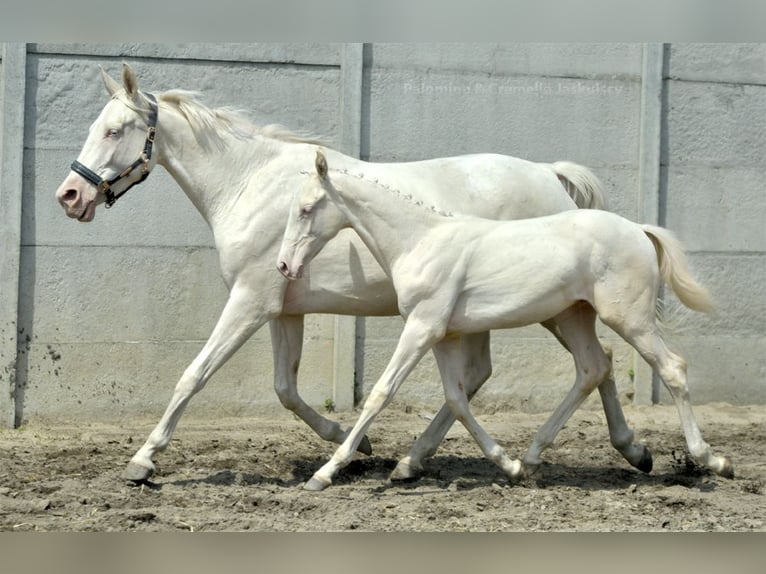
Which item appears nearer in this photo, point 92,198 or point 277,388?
point 92,198

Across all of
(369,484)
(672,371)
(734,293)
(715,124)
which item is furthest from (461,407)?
(715,124)

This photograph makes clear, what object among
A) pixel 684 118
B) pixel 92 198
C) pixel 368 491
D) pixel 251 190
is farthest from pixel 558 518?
pixel 684 118

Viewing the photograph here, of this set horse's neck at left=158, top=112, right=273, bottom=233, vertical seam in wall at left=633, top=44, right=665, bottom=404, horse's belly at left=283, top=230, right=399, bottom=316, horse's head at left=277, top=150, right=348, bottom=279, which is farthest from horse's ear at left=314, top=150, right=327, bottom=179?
vertical seam in wall at left=633, top=44, right=665, bottom=404

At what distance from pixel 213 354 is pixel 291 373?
641 millimetres

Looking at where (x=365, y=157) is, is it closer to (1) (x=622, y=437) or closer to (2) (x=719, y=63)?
(2) (x=719, y=63)

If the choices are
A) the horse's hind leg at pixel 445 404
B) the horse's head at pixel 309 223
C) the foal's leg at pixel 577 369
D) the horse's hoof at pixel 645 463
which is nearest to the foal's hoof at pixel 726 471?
the horse's hoof at pixel 645 463

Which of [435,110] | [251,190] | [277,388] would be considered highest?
[435,110]

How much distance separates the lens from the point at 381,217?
525 cm

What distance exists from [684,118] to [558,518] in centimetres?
426

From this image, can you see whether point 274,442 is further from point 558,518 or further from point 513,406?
point 558,518

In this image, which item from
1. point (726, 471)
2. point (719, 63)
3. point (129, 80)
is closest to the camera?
point (726, 471)

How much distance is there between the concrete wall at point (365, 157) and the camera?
7.29 m

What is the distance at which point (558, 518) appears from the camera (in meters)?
4.74

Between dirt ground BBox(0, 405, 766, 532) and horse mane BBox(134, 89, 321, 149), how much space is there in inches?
70.8
